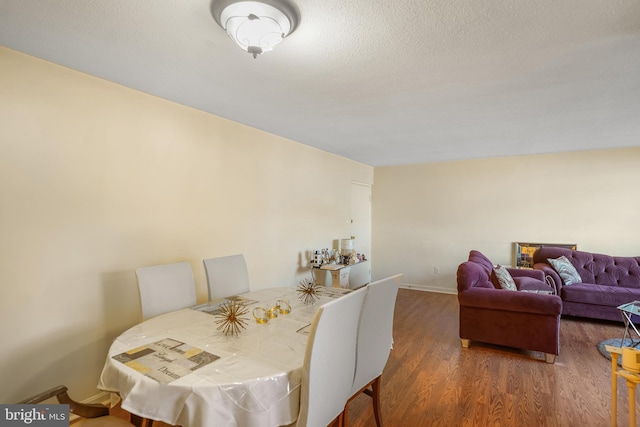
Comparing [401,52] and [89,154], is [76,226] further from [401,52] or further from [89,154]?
[401,52]

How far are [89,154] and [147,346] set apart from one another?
4.79 feet

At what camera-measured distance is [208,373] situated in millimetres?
1264

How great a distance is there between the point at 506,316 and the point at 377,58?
2.73 meters

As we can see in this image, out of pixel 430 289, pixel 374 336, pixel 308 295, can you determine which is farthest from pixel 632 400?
pixel 430 289

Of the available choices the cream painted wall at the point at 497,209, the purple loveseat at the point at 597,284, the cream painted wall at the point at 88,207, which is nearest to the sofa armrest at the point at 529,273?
the purple loveseat at the point at 597,284

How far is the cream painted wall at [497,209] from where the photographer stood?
4438 millimetres

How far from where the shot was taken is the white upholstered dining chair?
1617 millimetres

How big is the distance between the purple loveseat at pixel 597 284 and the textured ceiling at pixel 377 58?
195 centimetres

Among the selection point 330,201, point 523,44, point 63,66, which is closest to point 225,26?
point 63,66

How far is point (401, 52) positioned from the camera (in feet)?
5.83

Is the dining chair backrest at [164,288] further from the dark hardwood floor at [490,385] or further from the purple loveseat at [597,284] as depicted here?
the purple loveseat at [597,284]

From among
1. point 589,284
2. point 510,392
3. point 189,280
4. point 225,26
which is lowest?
point 510,392

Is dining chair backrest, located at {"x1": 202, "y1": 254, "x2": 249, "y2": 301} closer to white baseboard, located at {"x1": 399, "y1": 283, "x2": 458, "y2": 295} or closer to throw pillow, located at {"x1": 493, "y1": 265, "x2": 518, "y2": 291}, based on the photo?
throw pillow, located at {"x1": 493, "y1": 265, "x2": 518, "y2": 291}

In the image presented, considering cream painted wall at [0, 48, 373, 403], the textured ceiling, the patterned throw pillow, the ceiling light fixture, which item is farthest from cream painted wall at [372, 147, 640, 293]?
the ceiling light fixture
